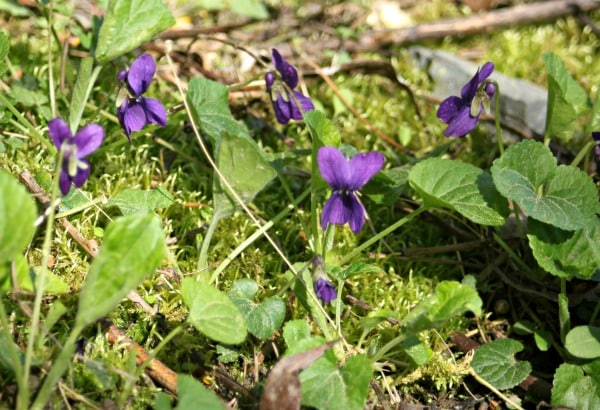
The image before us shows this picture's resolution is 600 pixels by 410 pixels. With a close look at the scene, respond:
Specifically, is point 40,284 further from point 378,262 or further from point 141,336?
point 378,262

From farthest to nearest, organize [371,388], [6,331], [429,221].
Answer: [429,221], [371,388], [6,331]

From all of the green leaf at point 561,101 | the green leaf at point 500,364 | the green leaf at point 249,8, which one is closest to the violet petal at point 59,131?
the green leaf at point 500,364

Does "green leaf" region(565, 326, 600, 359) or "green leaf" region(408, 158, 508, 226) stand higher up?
"green leaf" region(408, 158, 508, 226)

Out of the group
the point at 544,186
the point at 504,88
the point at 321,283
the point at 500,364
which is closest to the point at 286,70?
the point at 321,283

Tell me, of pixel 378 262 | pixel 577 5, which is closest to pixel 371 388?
pixel 378 262

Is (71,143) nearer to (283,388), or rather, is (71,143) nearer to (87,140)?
(87,140)

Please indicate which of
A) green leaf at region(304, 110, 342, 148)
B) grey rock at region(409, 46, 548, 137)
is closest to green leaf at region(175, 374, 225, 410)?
green leaf at region(304, 110, 342, 148)

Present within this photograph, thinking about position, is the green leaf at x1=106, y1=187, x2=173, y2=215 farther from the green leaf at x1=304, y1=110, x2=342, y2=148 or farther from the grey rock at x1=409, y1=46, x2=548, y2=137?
the grey rock at x1=409, y1=46, x2=548, y2=137

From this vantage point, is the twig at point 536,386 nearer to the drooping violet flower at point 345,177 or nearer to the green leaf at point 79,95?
the drooping violet flower at point 345,177
